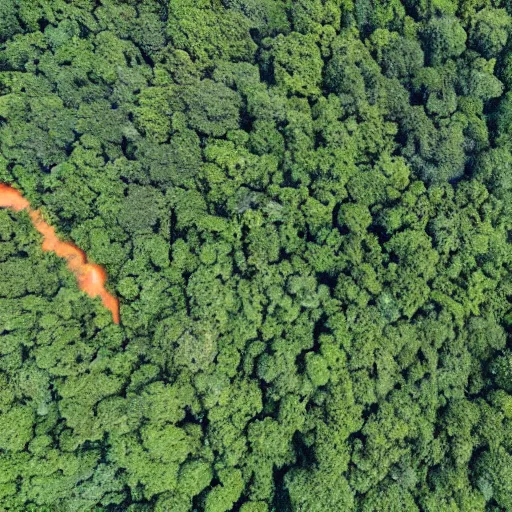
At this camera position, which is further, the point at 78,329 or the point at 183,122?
the point at 183,122

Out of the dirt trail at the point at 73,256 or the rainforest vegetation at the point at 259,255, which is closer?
the rainforest vegetation at the point at 259,255

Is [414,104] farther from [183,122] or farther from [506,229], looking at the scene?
[183,122]

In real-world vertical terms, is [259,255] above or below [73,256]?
above

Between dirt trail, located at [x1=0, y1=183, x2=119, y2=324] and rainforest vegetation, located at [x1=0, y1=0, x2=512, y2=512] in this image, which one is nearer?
rainforest vegetation, located at [x1=0, y1=0, x2=512, y2=512]

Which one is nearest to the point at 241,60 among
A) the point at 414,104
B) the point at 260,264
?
the point at 414,104

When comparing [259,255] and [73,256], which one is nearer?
[259,255]
